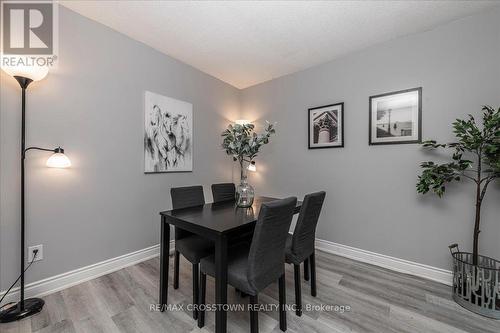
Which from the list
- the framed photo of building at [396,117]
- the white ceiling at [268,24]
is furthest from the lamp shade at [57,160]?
the framed photo of building at [396,117]

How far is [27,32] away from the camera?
5.83 feet

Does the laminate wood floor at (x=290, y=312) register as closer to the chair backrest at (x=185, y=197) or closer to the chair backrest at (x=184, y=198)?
the chair backrest at (x=184, y=198)

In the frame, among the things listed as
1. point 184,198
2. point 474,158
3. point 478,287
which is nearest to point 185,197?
point 184,198

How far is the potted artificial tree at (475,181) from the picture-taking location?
159 centimetres

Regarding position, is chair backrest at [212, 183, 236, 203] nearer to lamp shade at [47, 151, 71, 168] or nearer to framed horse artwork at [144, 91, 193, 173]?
framed horse artwork at [144, 91, 193, 173]

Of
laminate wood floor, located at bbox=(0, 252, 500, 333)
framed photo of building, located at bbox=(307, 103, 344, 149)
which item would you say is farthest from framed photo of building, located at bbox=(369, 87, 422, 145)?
laminate wood floor, located at bbox=(0, 252, 500, 333)

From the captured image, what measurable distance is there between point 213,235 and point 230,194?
1300mm

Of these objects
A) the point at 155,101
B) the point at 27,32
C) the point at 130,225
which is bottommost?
the point at 130,225

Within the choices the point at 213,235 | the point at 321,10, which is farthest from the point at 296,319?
the point at 321,10

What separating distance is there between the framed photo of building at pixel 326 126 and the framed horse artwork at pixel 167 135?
5.65ft

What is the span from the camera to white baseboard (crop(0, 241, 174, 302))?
176cm

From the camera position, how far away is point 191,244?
1792 mm

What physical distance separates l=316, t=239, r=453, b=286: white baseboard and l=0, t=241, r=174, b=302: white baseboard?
88.8 inches

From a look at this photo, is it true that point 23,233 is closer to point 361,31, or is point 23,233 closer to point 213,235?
point 213,235
